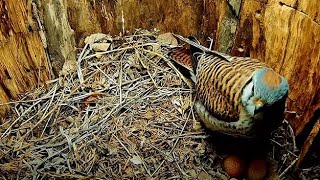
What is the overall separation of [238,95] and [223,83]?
0.15 metres

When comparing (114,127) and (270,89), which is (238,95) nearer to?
(270,89)

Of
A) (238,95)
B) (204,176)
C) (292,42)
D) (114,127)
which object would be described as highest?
(292,42)

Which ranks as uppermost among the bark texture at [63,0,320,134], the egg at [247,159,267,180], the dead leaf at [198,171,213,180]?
the bark texture at [63,0,320,134]

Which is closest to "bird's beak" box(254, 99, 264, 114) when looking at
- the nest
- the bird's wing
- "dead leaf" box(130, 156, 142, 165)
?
the bird's wing

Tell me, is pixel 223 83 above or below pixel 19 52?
below

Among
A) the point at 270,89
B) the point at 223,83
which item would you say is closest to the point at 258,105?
the point at 270,89

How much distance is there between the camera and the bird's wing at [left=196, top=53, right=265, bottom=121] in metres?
2.12

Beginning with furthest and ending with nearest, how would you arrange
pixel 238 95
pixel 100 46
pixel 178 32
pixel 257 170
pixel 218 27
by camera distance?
1. pixel 178 32
2. pixel 100 46
3. pixel 218 27
4. pixel 257 170
5. pixel 238 95

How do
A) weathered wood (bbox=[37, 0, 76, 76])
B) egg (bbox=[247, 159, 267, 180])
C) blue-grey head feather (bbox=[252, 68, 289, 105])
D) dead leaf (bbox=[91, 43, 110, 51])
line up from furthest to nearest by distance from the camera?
dead leaf (bbox=[91, 43, 110, 51]) < weathered wood (bbox=[37, 0, 76, 76]) < egg (bbox=[247, 159, 267, 180]) < blue-grey head feather (bbox=[252, 68, 289, 105])

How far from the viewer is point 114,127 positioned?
8.04 feet

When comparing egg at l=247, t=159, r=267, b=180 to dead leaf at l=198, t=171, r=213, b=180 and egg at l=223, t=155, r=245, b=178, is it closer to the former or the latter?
egg at l=223, t=155, r=245, b=178

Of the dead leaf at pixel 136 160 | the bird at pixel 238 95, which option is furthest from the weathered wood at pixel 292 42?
the dead leaf at pixel 136 160

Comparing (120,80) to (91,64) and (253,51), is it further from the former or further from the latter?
(253,51)

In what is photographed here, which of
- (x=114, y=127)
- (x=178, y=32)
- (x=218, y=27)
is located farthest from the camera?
(x=178, y=32)
